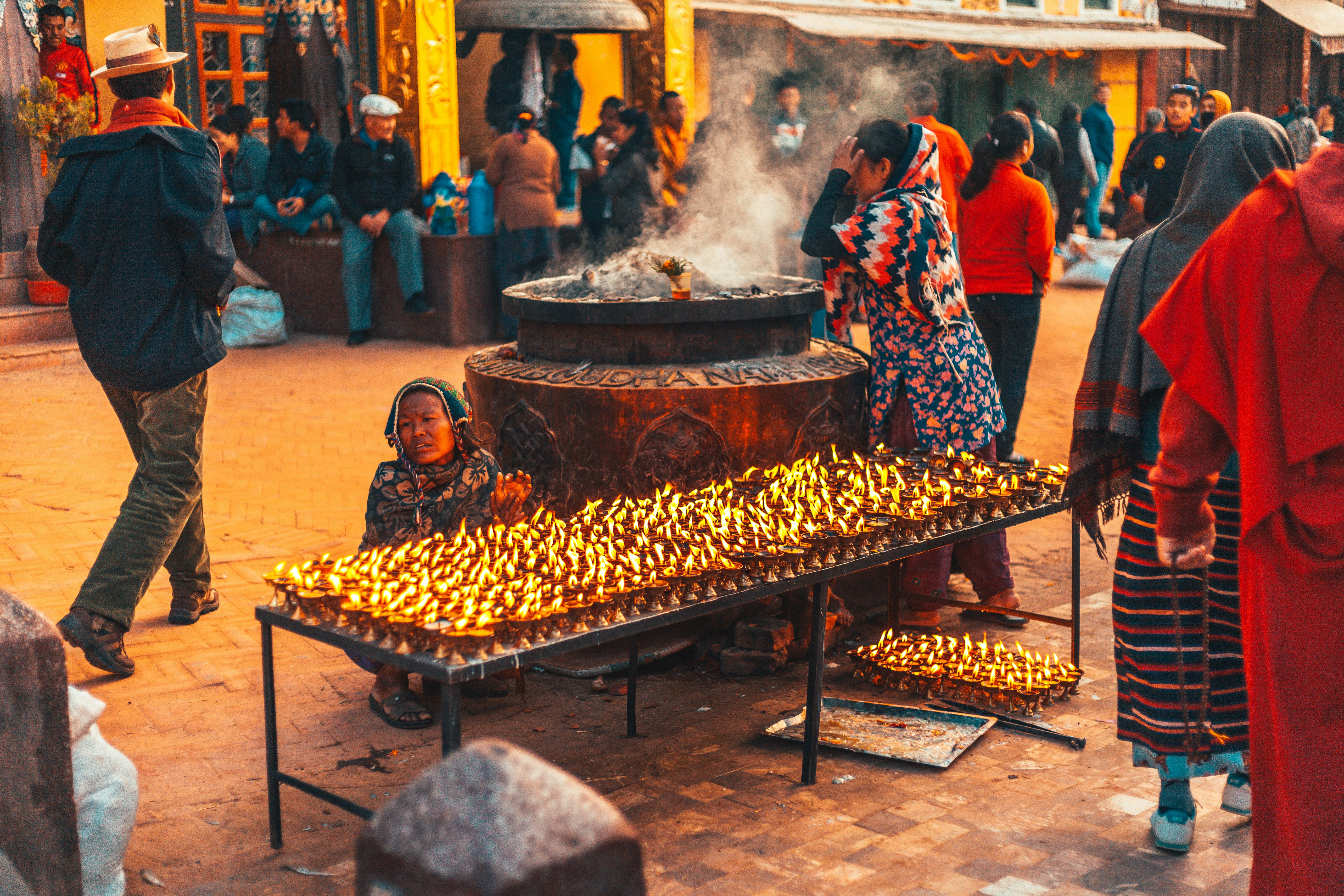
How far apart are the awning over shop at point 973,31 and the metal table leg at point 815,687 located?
534 inches

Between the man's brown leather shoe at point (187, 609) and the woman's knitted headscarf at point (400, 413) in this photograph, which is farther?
the man's brown leather shoe at point (187, 609)

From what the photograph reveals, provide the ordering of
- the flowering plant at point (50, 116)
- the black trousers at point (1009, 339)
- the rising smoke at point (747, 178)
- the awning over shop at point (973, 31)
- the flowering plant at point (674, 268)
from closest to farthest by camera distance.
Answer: the flowering plant at point (674, 268), the rising smoke at point (747, 178), the black trousers at point (1009, 339), the flowering plant at point (50, 116), the awning over shop at point (973, 31)

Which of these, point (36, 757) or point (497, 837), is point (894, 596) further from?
point (497, 837)

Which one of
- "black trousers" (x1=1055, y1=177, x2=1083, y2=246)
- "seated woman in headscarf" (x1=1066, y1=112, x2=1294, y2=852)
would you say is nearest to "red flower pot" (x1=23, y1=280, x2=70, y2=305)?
"seated woman in headscarf" (x1=1066, y1=112, x2=1294, y2=852)

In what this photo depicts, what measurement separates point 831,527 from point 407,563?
3.92ft

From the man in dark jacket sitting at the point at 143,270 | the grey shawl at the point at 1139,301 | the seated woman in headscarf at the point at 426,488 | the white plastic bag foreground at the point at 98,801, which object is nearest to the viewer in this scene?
the white plastic bag foreground at the point at 98,801

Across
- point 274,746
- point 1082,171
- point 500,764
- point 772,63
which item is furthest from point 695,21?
point 500,764

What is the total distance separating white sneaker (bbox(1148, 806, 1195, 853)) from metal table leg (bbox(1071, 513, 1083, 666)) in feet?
4.01

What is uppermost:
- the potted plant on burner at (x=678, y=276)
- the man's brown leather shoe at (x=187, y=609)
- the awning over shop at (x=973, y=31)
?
the awning over shop at (x=973, y=31)

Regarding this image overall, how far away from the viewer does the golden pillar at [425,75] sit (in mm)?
13062

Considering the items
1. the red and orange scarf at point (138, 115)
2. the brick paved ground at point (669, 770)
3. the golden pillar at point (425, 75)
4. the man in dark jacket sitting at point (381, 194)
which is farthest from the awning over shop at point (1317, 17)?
the red and orange scarf at point (138, 115)

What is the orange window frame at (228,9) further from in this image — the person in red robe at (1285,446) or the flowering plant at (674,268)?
the person in red robe at (1285,446)

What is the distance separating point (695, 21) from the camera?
54.7 ft

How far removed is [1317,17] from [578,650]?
2783 centimetres
